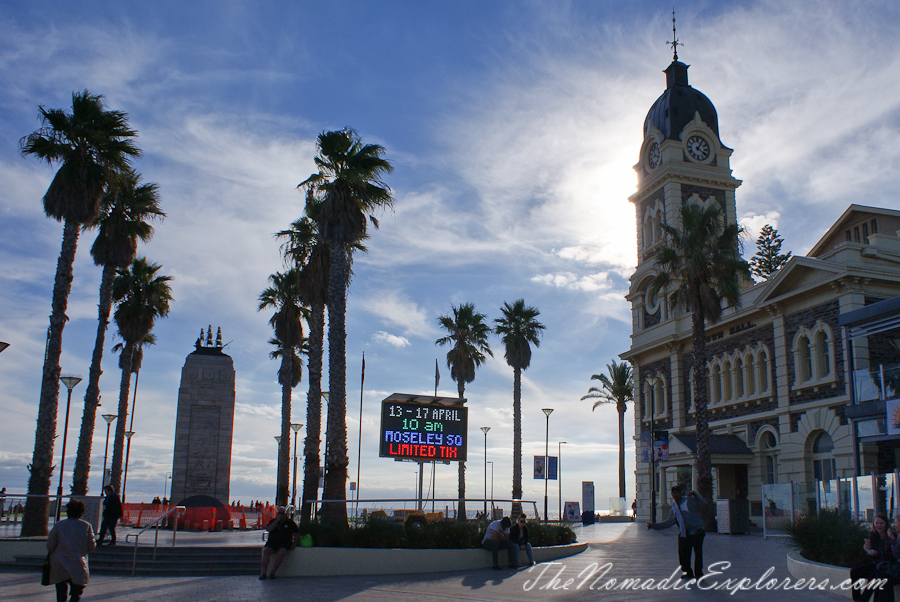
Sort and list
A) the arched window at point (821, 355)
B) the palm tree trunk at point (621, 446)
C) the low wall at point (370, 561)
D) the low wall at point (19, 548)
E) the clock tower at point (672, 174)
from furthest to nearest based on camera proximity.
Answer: the palm tree trunk at point (621, 446) → the clock tower at point (672, 174) → the arched window at point (821, 355) → the low wall at point (19, 548) → the low wall at point (370, 561)

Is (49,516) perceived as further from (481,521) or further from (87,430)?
(481,521)

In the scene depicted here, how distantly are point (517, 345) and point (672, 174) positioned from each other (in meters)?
12.5

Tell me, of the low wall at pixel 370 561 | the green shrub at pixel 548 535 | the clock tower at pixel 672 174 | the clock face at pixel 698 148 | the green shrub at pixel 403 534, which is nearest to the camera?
the low wall at pixel 370 561

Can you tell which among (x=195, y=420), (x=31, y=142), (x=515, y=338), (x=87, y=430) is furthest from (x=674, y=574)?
(x=195, y=420)

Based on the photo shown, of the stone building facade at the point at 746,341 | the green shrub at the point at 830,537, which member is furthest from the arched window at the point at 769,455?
the green shrub at the point at 830,537

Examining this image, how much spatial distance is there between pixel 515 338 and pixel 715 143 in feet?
49.8

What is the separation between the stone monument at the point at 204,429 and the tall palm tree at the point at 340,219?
25.3 metres

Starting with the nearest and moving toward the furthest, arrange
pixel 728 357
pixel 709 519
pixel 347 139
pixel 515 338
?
1. pixel 347 139
2. pixel 709 519
3. pixel 728 357
4. pixel 515 338

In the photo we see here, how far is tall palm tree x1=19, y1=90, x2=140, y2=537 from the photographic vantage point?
70.2 feet

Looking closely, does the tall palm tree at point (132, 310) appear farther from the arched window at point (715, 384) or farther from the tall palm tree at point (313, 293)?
the arched window at point (715, 384)

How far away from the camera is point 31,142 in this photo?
76.0 feet

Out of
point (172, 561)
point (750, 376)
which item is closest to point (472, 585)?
point (172, 561)

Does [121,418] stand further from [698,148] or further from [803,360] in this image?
[698,148]

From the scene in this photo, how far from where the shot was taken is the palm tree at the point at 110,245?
25.5 meters
